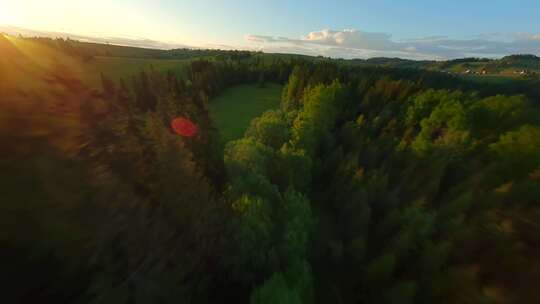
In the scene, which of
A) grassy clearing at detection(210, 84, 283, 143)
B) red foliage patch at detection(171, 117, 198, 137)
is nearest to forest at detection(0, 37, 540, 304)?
red foliage patch at detection(171, 117, 198, 137)

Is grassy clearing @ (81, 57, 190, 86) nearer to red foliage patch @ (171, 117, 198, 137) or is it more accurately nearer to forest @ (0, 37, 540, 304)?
forest @ (0, 37, 540, 304)

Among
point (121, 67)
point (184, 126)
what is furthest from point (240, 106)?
point (121, 67)

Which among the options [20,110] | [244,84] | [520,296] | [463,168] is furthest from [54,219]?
[244,84]

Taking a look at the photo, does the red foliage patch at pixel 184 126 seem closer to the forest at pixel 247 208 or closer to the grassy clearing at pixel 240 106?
the forest at pixel 247 208

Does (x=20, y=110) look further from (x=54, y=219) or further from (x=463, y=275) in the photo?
(x=463, y=275)

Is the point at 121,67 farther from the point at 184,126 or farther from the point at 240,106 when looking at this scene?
the point at 184,126
